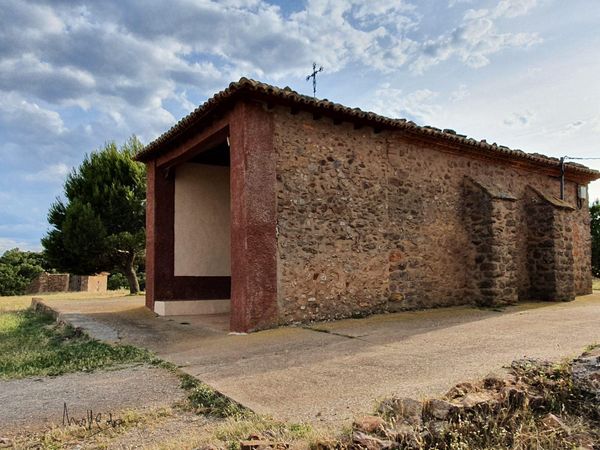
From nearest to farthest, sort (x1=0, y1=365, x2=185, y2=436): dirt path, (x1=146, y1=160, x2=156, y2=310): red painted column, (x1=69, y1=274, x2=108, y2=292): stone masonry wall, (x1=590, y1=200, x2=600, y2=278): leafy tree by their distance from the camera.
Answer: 1. (x1=0, y1=365, x2=185, y2=436): dirt path
2. (x1=146, y1=160, x2=156, y2=310): red painted column
3. (x1=590, y1=200, x2=600, y2=278): leafy tree
4. (x1=69, y1=274, x2=108, y2=292): stone masonry wall

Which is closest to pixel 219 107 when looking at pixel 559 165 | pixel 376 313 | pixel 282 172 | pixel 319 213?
pixel 282 172

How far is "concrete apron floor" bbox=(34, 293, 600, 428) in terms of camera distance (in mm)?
4173

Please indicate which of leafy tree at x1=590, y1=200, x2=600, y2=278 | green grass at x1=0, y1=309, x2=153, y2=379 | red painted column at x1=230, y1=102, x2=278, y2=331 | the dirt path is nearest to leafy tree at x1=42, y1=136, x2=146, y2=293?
green grass at x1=0, y1=309, x2=153, y2=379

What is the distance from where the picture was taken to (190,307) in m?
11.5

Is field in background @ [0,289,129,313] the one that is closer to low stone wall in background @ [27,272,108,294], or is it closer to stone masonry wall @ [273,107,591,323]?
low stone wall in background @ [27,272,108,294]

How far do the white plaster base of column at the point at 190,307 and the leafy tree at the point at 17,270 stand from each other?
19.6m

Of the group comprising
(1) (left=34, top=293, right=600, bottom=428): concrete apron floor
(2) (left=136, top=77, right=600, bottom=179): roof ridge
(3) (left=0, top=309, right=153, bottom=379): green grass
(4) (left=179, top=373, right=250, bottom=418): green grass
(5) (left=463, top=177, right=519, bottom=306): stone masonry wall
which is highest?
(2) (left=136, top=77, right=600, bottom=179): roof ridge

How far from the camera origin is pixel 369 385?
443cm

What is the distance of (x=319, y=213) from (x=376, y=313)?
2.31 m

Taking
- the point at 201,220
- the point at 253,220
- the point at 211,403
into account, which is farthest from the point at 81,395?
the point at 201,220

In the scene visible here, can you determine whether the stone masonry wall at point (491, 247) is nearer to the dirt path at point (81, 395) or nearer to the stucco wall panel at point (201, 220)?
the stucco wall panel at point (201, 220)

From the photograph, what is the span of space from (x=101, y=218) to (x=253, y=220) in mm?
13729

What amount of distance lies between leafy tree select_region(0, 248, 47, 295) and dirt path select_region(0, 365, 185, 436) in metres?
24.9

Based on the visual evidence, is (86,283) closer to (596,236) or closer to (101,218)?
(101,218)
